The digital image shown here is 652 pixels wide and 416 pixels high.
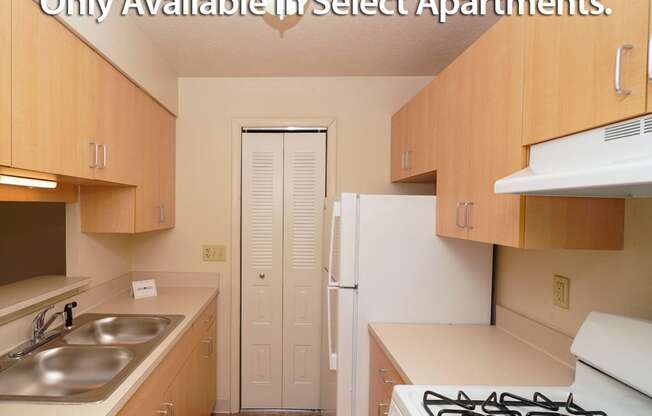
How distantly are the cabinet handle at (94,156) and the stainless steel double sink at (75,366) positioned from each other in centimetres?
79

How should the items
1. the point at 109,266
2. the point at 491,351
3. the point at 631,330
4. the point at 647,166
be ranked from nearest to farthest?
the point at 647,166
the point at 631,330
the point at 491,351
the point at 109,266

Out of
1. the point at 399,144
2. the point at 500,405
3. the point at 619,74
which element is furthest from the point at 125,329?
the point at 619,74

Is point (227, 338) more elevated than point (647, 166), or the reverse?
point (647, 166)

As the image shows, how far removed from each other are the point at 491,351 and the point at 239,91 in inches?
92.5

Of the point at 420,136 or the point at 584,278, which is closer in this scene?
the point at 584,278

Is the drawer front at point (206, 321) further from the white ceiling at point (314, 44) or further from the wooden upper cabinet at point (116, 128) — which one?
the white ceiling at point (314, 44)

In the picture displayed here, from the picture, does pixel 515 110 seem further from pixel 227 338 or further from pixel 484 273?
pixel 227 338

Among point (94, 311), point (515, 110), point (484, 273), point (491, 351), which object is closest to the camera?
point (515, 110)

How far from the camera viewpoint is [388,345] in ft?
5.39

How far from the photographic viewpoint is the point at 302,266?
2.83m

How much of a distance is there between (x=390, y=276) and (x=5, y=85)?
1.70 metres

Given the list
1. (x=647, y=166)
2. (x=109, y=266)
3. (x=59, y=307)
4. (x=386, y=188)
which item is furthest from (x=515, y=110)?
(x=109, y=266)

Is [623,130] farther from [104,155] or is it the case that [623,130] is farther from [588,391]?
[104,155]

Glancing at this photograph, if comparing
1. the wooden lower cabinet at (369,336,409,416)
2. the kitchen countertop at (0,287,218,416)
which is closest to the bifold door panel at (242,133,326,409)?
the kitchen countertop at (0,287,218,416)
